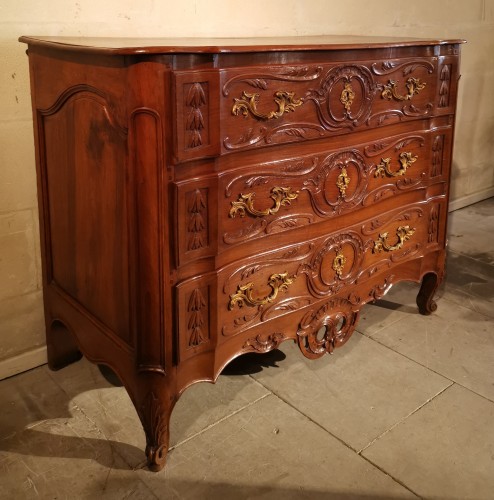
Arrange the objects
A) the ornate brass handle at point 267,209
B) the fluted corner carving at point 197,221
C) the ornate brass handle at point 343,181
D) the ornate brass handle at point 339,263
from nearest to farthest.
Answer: the fluted corner carving at point 197,221, the ornate brass handle at point 267,209, the ornate brass handle at point 343,181, the ornate brass handle at point 339,263

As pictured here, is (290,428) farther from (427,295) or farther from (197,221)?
A: (427,295)

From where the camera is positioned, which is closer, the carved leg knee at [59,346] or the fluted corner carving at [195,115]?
the fluted corner carving at [195,115]

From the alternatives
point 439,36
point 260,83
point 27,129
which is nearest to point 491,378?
point 260,83

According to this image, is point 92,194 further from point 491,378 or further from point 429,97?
point 491,378

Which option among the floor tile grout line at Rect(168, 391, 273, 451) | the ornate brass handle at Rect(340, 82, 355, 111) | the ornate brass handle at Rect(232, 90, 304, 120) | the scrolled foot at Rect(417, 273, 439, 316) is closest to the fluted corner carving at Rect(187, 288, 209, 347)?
the floor tile grout line at Rect(168, 391, 273, 451)

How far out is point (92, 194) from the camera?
1719 millimetres

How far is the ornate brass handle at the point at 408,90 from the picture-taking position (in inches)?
77.9

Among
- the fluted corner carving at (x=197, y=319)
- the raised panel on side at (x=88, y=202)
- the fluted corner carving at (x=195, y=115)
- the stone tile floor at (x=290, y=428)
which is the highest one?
the fluted corner carving at (x=195, y=115)

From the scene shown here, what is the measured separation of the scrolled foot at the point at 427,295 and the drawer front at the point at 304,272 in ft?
0.57

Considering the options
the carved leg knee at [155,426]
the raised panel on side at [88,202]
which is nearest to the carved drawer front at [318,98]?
the raised panel on side at [88,202]

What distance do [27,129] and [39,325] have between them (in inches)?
26.6

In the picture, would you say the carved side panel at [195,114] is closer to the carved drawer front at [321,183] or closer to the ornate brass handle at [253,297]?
the carved drawer front at [321,183]

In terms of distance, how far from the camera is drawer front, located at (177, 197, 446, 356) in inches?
66.5

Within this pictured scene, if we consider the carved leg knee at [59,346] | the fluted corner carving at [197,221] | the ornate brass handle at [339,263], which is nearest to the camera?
the fluted corner carving at [197,221]
